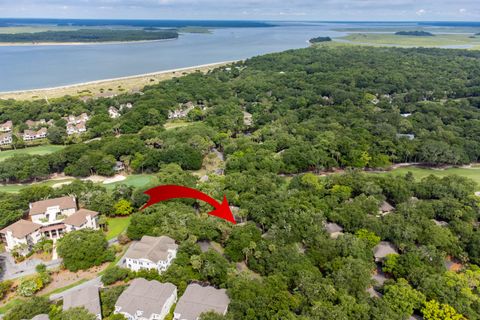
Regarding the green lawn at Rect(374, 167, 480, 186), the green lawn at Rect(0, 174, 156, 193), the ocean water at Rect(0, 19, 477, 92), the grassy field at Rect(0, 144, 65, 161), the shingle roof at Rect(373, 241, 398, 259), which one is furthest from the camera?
the ocean water at Rect(0, 19, 477, 92)

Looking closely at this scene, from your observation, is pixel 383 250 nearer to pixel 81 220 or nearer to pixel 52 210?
pixel 81 220

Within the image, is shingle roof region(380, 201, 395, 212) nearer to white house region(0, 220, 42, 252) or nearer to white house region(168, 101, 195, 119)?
white house region(0, 220, 42, 252)

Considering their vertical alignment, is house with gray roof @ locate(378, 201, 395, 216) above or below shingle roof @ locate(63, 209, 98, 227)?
below

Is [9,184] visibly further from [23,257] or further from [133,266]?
[133,266]

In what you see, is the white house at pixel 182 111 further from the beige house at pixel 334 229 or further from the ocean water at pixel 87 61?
the ocean water at pixel 87 61

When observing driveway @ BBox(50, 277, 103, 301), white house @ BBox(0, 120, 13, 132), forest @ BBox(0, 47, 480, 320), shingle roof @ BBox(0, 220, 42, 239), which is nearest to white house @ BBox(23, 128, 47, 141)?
forest @ BBox(0, 47, 480, 320)
